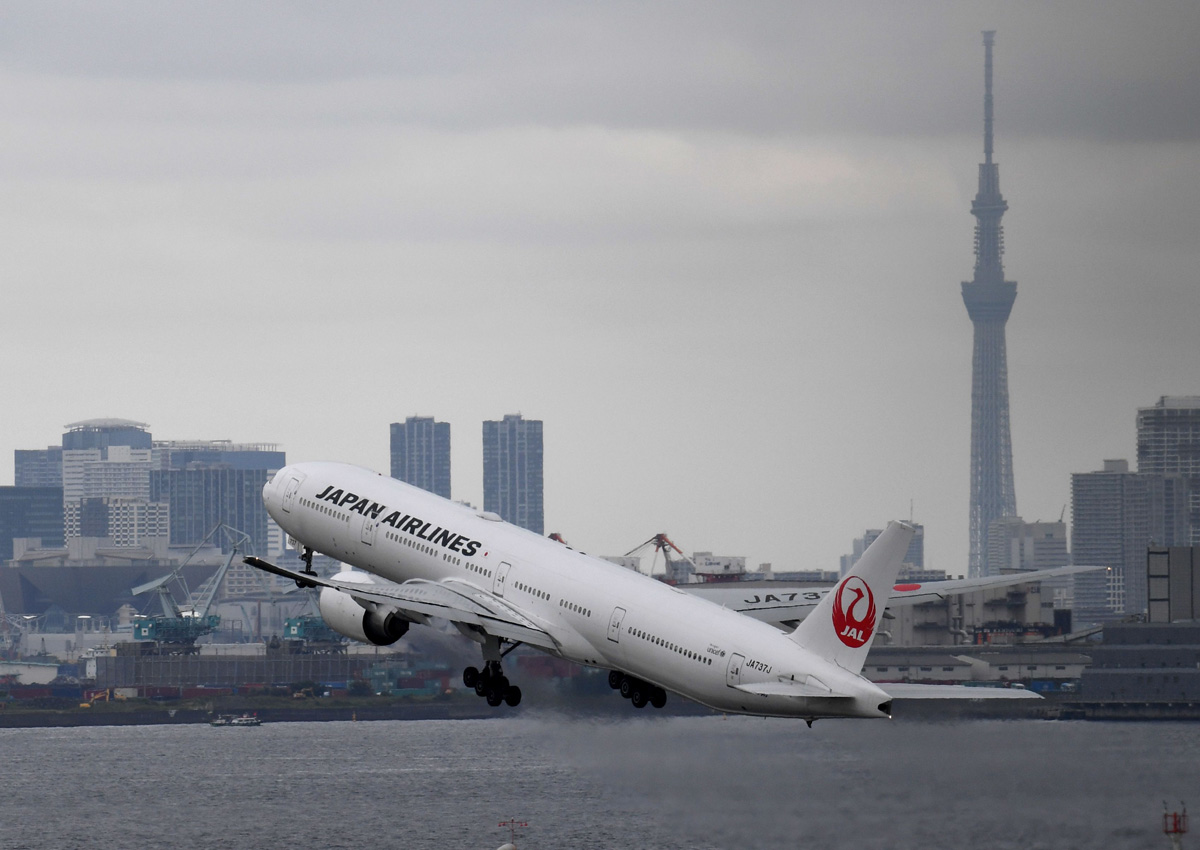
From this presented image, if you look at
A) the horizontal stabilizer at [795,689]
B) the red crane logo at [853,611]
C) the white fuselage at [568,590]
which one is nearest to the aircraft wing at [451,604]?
the white fuselage at [568,590]

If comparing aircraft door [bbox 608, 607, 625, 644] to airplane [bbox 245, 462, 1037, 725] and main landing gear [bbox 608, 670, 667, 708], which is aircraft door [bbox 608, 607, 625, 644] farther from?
main landing gear [bbox 608, 670, 667, 708]

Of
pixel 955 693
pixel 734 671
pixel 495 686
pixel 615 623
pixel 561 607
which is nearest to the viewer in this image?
pixel 955 693

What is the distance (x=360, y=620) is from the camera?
2694 inches

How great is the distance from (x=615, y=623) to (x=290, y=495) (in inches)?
724

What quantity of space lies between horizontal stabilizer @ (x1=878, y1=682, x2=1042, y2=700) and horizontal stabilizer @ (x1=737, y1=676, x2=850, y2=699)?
58.5 inches

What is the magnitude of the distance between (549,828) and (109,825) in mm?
36608

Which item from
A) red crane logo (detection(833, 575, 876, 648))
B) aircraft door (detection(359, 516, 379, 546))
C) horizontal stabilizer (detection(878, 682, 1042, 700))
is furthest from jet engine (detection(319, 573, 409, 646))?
horizontal stabilizer (detection(878, 682, 1042, 700))

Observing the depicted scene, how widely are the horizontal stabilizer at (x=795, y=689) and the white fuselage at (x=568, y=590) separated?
0.59 ft

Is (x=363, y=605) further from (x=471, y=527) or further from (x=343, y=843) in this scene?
(x=343, y=843)

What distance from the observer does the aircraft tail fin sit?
58250mm

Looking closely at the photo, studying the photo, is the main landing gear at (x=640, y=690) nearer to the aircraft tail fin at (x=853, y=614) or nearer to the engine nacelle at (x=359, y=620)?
the aircraft tail fin at (x=853, y=614)

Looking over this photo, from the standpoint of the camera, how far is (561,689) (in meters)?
76.9

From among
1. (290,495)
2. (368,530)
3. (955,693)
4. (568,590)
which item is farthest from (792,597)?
(290,495)

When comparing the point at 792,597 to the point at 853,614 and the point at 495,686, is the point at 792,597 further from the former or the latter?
the point at 853,614
